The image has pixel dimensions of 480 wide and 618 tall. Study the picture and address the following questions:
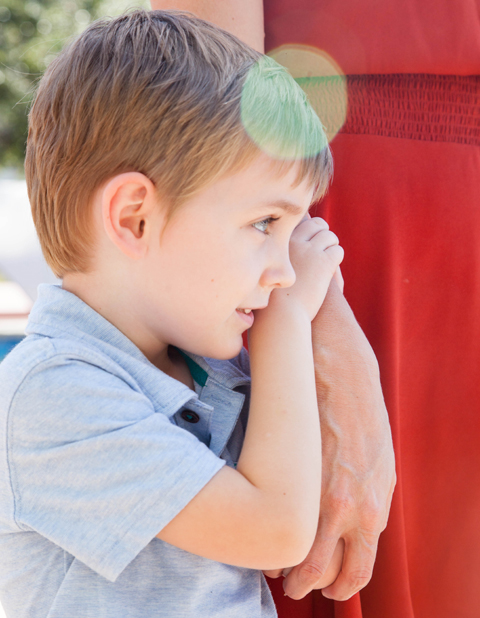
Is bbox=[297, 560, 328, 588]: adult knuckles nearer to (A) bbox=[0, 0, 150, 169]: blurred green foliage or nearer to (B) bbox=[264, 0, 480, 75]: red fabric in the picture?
(B) bbox=[264, 0, 480, 75]: red fabric

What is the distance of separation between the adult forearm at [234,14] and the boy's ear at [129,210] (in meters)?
0.57

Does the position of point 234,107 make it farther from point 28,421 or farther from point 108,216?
point 28,421

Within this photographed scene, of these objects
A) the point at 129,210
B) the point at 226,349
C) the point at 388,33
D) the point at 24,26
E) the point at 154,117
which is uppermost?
the point at 24,26

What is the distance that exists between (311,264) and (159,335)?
0.39 m

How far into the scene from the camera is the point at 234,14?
57.9 inches

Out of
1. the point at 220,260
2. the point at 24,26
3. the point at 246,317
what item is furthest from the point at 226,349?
the point at 24,26

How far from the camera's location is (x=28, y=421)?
39.4 inches

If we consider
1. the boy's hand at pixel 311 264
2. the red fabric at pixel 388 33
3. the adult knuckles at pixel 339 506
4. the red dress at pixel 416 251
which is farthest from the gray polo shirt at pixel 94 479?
the red fabric at pixel 388 33

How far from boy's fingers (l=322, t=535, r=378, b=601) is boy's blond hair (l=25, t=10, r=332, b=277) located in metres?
0.76

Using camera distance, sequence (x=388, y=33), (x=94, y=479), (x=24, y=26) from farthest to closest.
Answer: (x=24, y=26), (x=388, y=33), (x=94, y=479)

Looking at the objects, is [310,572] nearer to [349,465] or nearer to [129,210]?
[349,465]

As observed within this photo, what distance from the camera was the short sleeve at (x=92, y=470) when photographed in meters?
0.98

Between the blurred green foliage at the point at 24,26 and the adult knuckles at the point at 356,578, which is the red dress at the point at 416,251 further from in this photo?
the blurred green foliage at the point at 24,26

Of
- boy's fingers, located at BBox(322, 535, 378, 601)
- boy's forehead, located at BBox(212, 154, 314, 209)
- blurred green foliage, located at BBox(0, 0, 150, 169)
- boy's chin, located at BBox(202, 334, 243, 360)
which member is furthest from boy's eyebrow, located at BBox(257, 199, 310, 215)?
blurred green foliage, located at BBox(0, 0, 150, 169)
